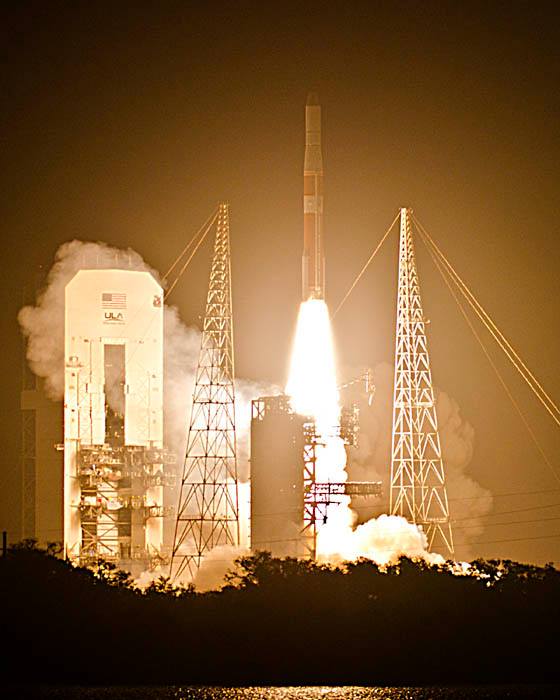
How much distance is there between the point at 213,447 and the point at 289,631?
712 inches

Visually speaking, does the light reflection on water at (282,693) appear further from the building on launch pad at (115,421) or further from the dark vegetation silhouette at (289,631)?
the building on launch pad at (115,421)

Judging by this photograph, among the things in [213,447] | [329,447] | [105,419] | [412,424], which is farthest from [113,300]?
[412,424]

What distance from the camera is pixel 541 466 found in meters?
66.4

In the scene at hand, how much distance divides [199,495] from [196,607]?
1596 centimetres

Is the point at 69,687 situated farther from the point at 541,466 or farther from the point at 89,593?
the point at 541,466

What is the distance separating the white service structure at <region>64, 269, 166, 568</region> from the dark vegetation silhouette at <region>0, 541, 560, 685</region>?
40.3 feet

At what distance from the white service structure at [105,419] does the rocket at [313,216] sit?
4097 mm

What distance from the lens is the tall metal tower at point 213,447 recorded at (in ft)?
182

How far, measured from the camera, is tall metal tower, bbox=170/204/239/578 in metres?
55.4

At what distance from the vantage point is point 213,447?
5962 cm

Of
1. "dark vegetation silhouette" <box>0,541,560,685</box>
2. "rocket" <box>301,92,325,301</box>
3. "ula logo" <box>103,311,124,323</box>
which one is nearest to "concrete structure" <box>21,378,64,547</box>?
"ula logo" <box>103,311,124,323</box>

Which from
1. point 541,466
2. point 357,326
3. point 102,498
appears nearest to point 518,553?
point 541,466

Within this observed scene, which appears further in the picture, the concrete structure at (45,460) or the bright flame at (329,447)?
the concrete structure at (45,460)

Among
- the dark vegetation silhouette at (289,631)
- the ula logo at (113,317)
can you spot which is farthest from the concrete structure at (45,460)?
the dark vegetation silhouette at (289,631)
